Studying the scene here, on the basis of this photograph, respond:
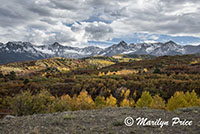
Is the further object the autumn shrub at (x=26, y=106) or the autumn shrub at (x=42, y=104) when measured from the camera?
the autumn shrub at (x=42, y=104)

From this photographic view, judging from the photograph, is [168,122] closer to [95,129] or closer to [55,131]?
[95,129]

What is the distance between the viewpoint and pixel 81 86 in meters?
67.8

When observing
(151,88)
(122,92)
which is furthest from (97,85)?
(151,88)

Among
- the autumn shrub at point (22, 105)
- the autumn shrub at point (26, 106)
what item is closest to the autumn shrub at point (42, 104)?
the autumn shrub at point (26, 106)

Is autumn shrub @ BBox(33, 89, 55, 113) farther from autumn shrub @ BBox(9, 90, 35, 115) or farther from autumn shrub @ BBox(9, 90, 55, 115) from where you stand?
autumn shrub @ BBox(9, 90, 35, 115)

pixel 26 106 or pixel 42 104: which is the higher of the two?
pixel 42 104

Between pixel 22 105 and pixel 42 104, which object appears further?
pixel 42 104

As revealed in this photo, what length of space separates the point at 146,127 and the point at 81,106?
13.3 meters

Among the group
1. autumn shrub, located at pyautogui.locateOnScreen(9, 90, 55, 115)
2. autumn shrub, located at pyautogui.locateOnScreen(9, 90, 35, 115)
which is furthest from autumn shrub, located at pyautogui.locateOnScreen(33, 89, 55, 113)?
autumn shrub, located at pyautogui.locateOnScreen(9, 90, 35, 115)

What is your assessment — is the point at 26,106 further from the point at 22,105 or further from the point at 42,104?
the point at 42,104

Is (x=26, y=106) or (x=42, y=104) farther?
(x=42, y=104)

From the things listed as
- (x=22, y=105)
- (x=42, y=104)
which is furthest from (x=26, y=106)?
(x=42, y=104)

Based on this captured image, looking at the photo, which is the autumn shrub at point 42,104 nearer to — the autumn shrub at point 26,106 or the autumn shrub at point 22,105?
the autumn shrub at point 26,106

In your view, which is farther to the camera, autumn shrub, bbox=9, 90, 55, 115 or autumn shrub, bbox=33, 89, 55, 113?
autumn shrub, bbox=33, 89, 55, 113
